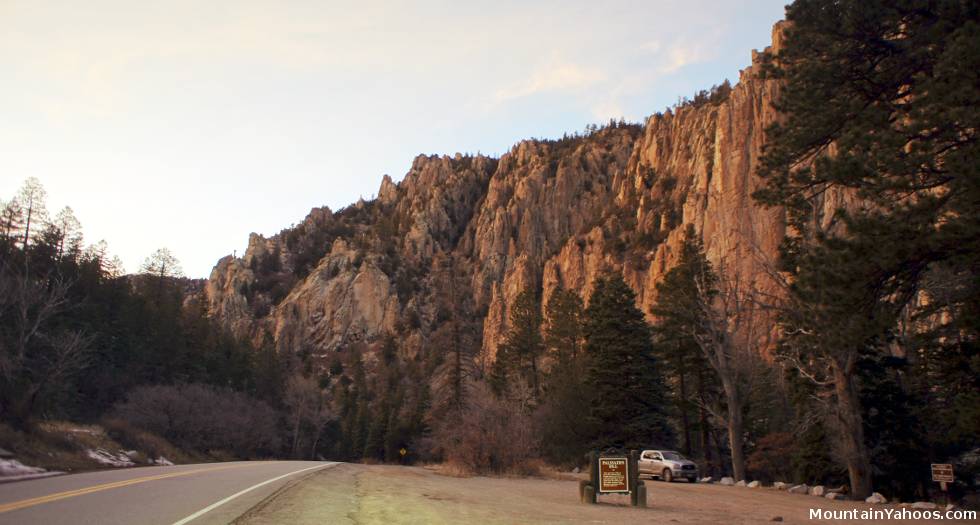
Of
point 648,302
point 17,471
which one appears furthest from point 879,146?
point 648,302

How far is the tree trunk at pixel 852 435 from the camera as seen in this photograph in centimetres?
2116

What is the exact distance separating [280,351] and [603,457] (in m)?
120

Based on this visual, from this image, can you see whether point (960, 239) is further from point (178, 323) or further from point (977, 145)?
point (178, 323)

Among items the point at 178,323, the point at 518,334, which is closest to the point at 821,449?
the point at 518,334

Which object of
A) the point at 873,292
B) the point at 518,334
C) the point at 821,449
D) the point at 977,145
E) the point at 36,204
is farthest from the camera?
the point at 518,334

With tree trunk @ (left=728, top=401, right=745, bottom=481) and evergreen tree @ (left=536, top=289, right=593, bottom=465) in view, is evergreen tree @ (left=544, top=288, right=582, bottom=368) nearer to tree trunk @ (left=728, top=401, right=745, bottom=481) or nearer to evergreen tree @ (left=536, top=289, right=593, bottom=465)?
evergreen tree @ (left=536, top=289, right=593, bottom=465)

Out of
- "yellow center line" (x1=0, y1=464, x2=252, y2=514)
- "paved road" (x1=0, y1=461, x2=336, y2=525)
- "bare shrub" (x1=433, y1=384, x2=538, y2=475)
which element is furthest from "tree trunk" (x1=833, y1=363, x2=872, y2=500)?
"yellow center line" (x1=0, y1=464, x2=252, y2=514)

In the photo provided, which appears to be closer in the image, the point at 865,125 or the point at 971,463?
the point at 865,125

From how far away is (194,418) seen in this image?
47156mm

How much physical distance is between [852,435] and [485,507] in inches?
609

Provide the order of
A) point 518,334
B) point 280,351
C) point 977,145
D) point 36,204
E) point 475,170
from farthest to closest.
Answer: point 475,170, point 280,351, point 518,334, point 36,204, point 977,145

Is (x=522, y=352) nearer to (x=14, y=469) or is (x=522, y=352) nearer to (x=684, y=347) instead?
(x=684, y=347)

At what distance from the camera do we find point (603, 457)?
15.0 m

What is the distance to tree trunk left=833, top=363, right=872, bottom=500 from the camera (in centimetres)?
2116
